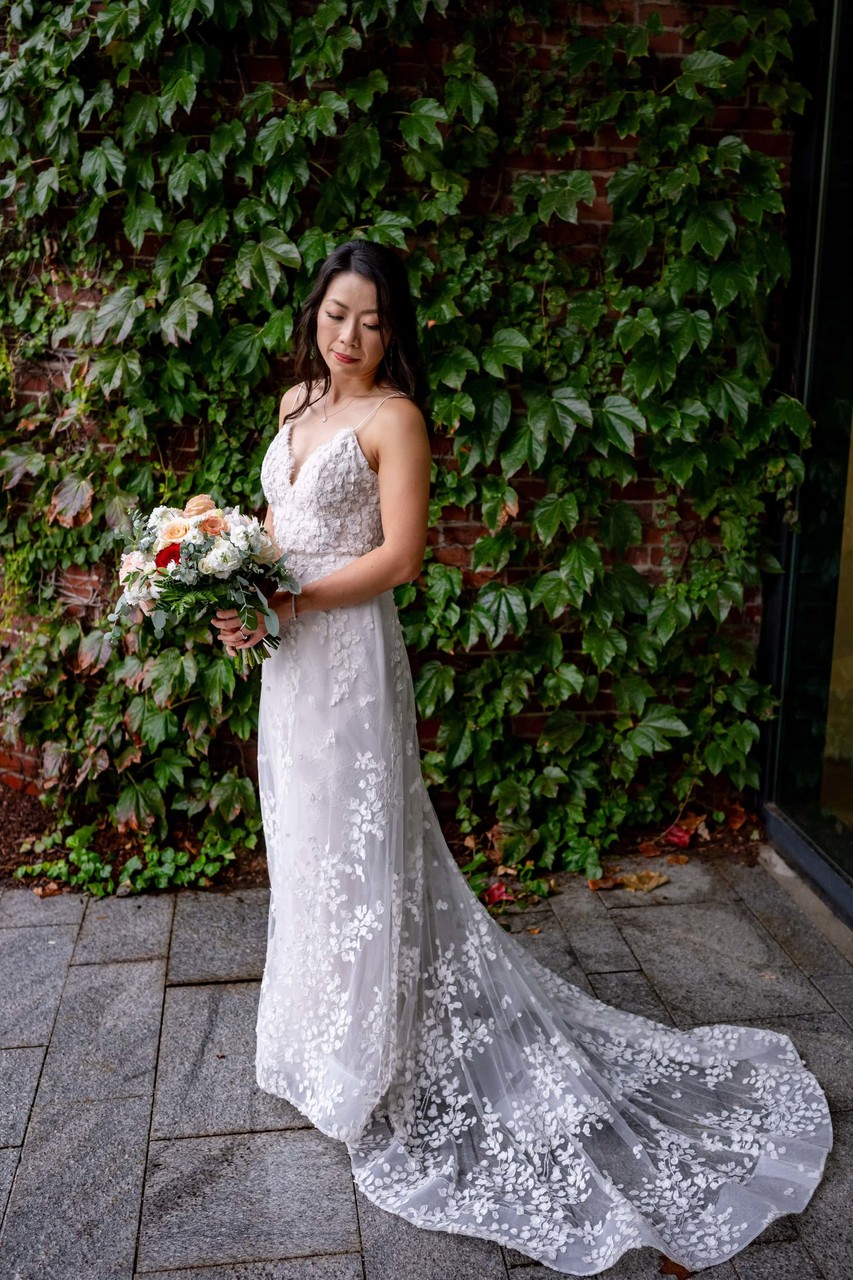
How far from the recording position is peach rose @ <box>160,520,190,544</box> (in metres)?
2.17

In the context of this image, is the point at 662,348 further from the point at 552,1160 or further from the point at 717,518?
the point at 552,1160

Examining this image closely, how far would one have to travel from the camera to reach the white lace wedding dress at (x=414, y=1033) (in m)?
2.28

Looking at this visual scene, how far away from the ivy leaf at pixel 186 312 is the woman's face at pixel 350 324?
119cm

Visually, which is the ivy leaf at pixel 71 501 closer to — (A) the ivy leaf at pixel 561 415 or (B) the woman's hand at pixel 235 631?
(A) the ivy leaf at pixel 561 415

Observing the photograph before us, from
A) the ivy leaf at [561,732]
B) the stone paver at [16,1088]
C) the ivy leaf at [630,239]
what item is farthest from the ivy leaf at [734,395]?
the stone paver at [16,1088]

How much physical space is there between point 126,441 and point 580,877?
2.08 meters

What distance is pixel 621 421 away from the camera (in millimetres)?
3527

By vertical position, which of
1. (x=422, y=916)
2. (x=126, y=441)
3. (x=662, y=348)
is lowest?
(x=422, y=916)

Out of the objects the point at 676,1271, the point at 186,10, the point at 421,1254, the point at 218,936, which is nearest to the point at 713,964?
the point at 676,1271

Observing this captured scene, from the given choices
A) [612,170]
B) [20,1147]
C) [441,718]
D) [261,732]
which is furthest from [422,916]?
[612,170]

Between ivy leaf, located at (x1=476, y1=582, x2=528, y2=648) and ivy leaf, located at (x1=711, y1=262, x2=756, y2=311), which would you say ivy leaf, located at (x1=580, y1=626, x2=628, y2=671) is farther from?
ivy leaf, located at (x1=711, y1=262, x2=756, y2=311)

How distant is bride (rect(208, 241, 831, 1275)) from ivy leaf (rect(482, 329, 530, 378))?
Answer: 103cm

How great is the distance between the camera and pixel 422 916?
8.38 feet

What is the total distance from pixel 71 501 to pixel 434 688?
1.34 m
